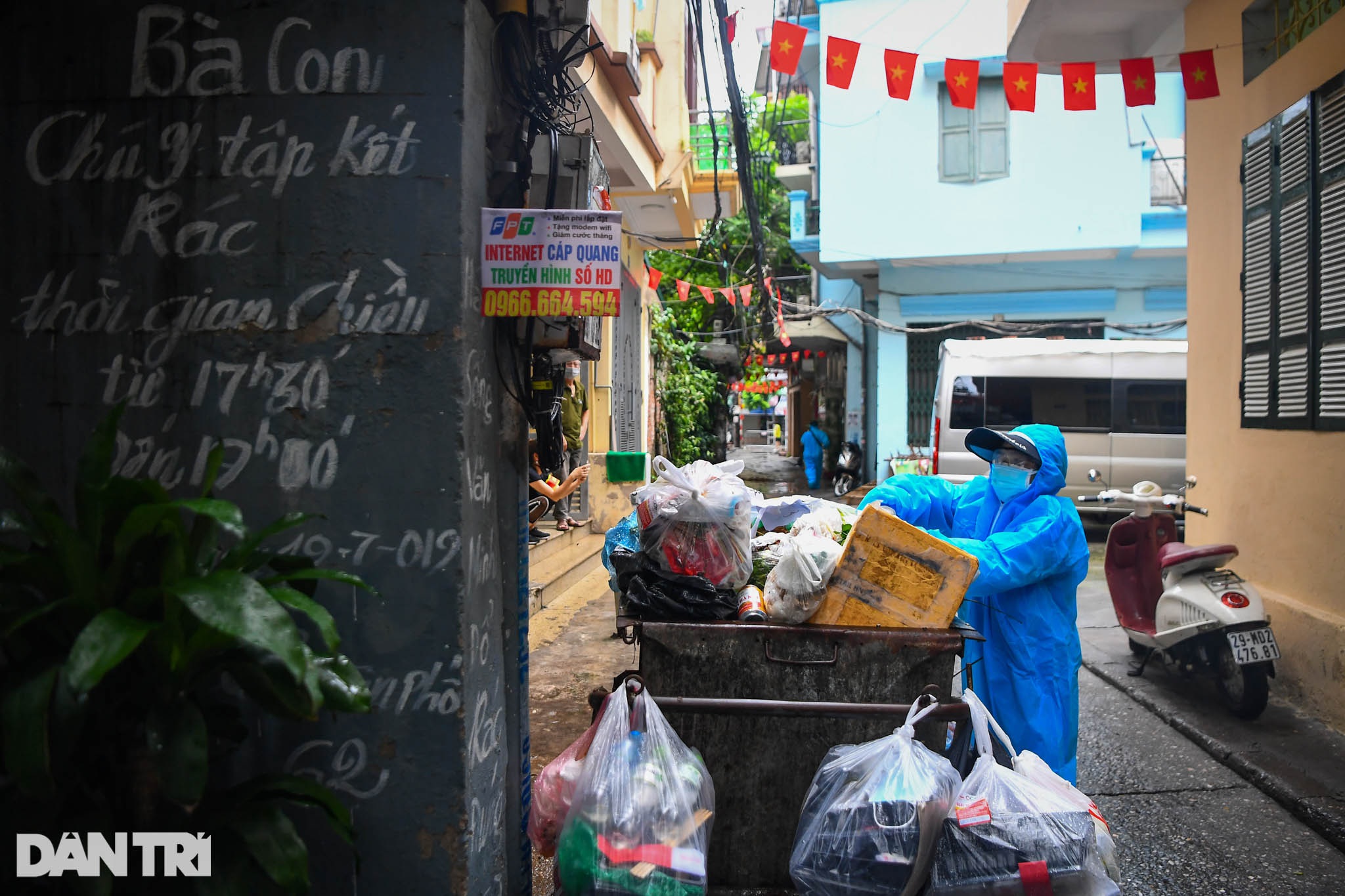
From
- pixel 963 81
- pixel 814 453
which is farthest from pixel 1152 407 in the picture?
pixel 814 453

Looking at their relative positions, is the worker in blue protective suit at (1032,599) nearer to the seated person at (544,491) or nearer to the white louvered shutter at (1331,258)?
the white louvered shutter at (1331,258)

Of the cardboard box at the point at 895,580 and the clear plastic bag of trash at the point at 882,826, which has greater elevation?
the cardboard box at the point at 895,580

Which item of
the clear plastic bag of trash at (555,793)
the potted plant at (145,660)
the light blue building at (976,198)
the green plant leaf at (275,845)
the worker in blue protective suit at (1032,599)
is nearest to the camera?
the potted plant at (145,660)

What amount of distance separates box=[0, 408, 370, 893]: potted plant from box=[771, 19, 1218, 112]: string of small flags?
5.39 m

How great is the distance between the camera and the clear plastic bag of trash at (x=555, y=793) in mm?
2475

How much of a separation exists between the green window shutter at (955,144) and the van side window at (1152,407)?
4.40 meters

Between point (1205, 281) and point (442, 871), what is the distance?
6.24 meters

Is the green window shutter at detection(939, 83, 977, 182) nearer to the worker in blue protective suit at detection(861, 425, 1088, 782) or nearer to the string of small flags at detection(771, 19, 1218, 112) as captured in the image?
the string of small flags at detection(771, 19, 1218, 112)

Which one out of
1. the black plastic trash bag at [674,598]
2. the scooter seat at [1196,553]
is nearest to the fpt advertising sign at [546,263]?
the black plastic trash bag at [674,598]

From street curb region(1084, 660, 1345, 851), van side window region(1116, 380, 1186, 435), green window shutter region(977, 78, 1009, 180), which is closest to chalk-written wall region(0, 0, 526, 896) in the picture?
street curb region(1084, 660, 1345, 851)

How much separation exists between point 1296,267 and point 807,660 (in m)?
4.35

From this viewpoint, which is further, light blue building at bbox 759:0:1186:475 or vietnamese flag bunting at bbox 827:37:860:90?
light blue building at bbox 759:0:1186:475

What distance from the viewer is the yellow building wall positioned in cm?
470

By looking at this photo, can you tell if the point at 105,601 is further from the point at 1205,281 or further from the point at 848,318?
the point at 848,318
